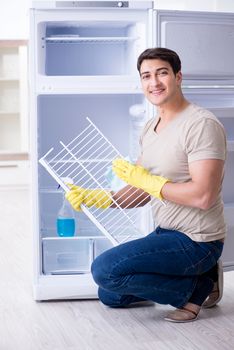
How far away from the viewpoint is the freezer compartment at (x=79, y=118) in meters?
3.12

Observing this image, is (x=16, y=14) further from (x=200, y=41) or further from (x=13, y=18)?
(x=200, y=41)

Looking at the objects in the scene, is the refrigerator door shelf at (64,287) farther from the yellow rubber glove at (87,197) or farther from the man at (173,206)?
the yellow rubber glove at (87,197)

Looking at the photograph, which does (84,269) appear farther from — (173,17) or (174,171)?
(173,17)

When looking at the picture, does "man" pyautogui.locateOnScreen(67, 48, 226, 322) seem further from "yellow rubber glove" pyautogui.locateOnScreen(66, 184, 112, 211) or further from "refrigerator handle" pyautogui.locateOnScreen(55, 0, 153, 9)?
"refrigerator handle" pyautogui.locateOnScreen(55, 0, 153, 9)

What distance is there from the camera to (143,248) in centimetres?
247

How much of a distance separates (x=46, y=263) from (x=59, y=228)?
8.1 inches

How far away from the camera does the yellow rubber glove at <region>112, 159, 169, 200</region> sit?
2393 mm

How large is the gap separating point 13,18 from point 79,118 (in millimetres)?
3640

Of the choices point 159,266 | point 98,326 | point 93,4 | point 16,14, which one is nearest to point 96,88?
point 93,4

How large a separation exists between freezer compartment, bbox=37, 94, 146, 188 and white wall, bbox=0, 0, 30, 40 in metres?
3.53

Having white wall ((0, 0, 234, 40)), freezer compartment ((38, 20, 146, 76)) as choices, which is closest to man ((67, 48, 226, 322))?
freezer compartment ((38, 20, 146, 76))

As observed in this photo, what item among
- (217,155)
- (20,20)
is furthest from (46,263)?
(20,20)

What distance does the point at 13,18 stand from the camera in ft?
21.1

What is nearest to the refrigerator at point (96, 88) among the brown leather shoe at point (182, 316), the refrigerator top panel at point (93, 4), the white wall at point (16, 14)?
the refrigerator top panel at point (93, 4)
